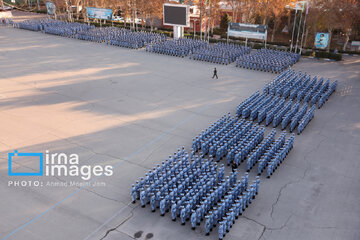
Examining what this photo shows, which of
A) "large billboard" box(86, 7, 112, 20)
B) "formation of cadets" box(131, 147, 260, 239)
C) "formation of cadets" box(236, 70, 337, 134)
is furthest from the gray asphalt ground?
"large billboard" box(86, 7, 112, 20)

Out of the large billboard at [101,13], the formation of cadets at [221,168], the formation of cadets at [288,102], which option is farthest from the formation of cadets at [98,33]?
the formation of cadets at [221,168]

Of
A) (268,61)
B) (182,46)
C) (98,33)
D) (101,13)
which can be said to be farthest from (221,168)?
(101,13)

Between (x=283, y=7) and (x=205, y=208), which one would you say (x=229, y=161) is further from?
(x=283, y=7)

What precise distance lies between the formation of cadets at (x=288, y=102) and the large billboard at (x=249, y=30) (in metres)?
10.4

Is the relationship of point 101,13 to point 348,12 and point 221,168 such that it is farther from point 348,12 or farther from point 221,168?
point 221,168

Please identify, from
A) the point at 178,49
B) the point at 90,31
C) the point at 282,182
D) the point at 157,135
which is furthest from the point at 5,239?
the point at 90,31

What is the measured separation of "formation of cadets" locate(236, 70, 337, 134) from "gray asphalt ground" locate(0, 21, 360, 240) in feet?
3.23

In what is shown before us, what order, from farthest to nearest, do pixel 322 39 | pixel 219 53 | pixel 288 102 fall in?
pixel 322 39, pixel 219 53, pixel 288 102

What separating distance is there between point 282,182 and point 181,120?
851 centimetres

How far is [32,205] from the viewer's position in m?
15.1

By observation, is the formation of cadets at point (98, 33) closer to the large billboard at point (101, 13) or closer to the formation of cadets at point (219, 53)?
the large billboard at point (101, 13)

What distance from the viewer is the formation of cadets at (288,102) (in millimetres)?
22375

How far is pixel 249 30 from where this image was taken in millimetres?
40188

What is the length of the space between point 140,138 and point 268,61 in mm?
19164
